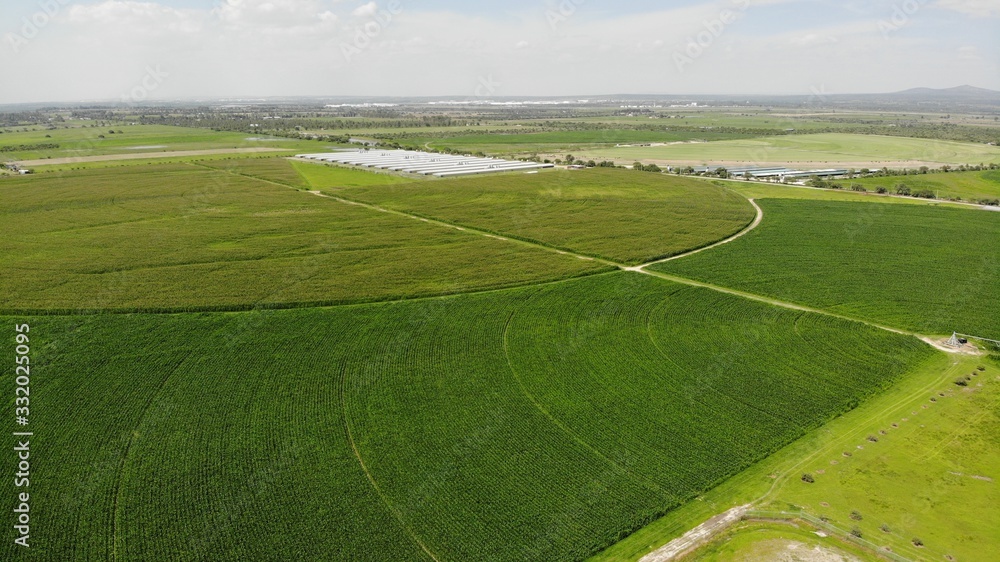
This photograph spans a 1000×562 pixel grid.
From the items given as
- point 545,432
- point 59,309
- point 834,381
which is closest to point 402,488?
point 545,432

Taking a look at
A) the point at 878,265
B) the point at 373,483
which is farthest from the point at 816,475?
the point at 878,265

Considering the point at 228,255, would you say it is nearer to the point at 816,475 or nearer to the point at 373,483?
the point at 373,483

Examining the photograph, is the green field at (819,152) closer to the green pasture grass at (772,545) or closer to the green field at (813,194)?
the green field at (813,194)

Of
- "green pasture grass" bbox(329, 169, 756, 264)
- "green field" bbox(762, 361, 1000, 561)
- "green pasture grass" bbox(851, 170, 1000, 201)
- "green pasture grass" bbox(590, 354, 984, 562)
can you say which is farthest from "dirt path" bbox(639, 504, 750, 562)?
"green pasture grass" bbox(851, 170, 1000, 201)

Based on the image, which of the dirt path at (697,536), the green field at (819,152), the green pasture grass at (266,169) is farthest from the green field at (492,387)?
the green field at (819,152)

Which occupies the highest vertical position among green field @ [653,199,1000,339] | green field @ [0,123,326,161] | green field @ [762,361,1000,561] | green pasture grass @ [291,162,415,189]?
green field @ [0,123,326,161]

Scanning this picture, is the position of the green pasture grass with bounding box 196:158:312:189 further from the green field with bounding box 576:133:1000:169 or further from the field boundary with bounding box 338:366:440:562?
the green field with bounding box 576:133:1000:169

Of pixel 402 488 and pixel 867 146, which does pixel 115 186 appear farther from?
pixel 867 146
